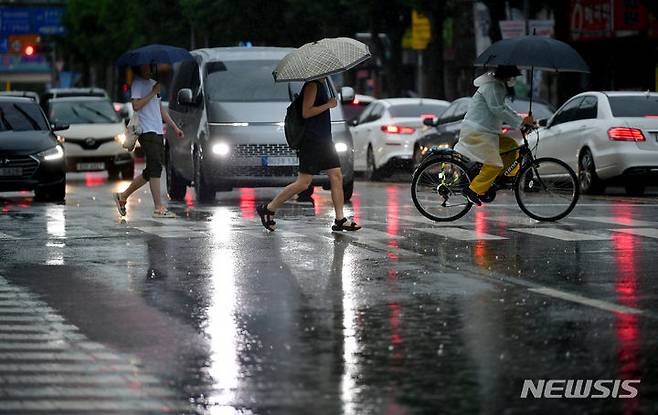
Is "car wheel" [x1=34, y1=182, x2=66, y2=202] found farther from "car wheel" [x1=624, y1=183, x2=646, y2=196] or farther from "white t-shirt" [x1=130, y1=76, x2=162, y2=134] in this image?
"car wheel" [x1=624, y1=183, x2=646, y2=196]

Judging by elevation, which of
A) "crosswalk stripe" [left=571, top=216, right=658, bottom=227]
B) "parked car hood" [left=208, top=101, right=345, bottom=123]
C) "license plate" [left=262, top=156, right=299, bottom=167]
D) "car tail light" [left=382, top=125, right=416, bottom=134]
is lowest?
"car tail light" [left=382, top=125, right=416, bottom=134]

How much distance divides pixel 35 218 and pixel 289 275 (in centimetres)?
776

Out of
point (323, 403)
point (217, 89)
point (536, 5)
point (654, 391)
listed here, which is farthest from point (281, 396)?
point (536, 5)

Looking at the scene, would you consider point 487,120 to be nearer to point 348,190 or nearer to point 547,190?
point 547,190

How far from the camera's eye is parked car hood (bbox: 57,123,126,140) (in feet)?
115

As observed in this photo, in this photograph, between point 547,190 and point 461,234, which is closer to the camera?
point 461,234

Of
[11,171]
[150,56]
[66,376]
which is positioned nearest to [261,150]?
[150,56]

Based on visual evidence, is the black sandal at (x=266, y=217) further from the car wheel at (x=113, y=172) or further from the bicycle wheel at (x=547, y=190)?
the car wheel at (x=113, y=172)

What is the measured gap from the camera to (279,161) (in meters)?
22.7

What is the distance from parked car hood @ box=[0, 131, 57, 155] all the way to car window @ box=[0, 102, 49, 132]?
0.42m

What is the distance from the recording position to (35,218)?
1998 centimetres

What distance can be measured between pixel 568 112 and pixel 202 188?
19.1 ft

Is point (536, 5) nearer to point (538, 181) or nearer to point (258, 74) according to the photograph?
point (258, 74)

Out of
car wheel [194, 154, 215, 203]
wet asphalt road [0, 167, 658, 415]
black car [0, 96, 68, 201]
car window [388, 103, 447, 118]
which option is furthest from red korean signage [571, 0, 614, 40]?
wet asphalt road [0, 167, 658, 415]
